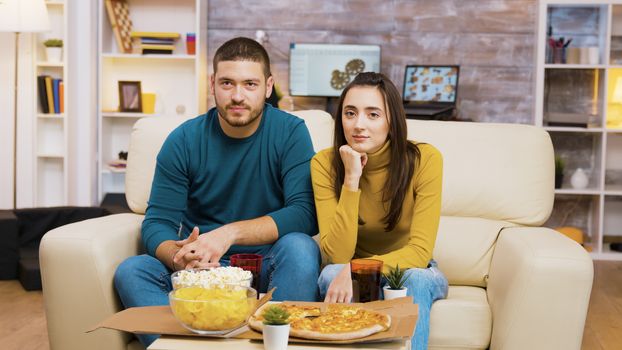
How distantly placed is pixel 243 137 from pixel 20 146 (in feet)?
11.6

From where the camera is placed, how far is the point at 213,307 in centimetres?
160

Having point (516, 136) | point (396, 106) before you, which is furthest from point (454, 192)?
point (396, 106)

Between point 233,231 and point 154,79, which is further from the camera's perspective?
point 154,79

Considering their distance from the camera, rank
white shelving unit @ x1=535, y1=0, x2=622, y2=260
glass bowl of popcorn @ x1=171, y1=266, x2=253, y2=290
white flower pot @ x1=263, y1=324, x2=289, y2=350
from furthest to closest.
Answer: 1. white shelving unit @ x1=535, y1=0, x2=622, y2=260
2. glass bowl of popcorn @ x1=171, y1=266, x2=253, y2=290
3. white flower pot @ x1=263, y1=324, x2=289, y2=350

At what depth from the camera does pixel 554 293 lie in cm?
212

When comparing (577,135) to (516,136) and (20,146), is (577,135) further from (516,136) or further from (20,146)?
(20,146)

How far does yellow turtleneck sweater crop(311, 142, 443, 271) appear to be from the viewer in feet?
7.59

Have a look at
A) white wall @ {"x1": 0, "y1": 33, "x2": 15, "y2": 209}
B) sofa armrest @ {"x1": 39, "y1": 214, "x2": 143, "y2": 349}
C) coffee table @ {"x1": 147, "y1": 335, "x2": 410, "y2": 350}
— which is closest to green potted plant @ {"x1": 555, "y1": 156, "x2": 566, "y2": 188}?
white wall @ {"x1": 0, "y1": 33, "x2": 15, "y2": 209}

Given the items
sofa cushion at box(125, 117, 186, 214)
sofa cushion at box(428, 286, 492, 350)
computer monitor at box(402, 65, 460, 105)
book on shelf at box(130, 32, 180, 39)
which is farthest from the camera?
book on shelf at box(130, 32, 180, 39)

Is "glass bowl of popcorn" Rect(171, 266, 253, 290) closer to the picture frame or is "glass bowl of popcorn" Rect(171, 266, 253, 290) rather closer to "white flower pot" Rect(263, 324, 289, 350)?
"white flower pot" Rect(263, 324, 289, 350)

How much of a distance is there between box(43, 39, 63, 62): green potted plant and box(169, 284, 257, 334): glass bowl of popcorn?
13.8 ft

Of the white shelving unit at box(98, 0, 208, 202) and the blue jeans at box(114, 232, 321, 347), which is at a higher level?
the white shelving unit at box(98, 0, 208, 202)

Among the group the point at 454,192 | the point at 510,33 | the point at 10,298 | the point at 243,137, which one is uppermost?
the point at 510,33

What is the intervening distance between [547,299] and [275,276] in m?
0.71
